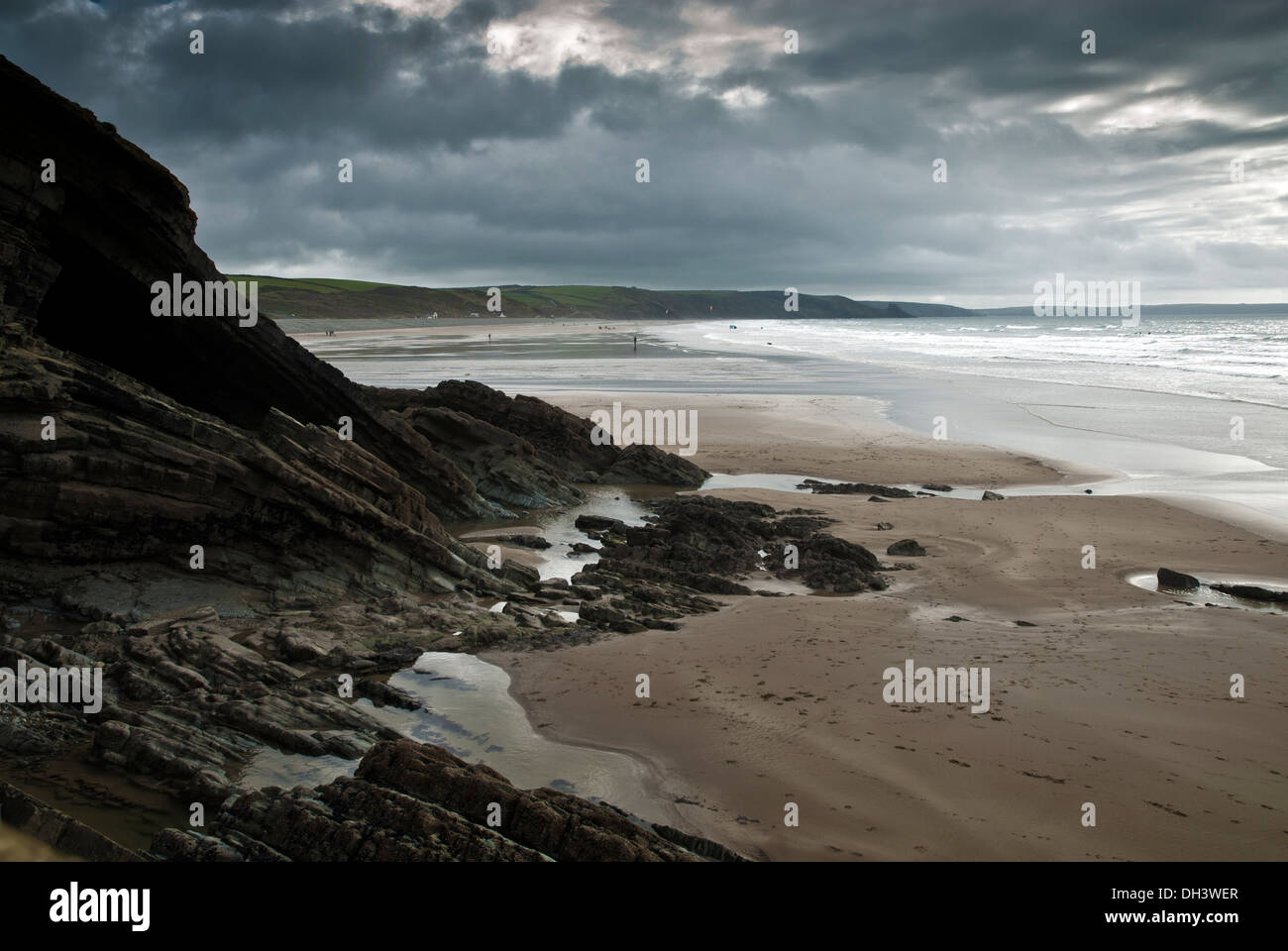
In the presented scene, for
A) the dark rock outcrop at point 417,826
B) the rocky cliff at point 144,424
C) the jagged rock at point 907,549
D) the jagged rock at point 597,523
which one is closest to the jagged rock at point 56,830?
the dark rock outcrop at point 417,826

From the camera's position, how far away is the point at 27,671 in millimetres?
9266

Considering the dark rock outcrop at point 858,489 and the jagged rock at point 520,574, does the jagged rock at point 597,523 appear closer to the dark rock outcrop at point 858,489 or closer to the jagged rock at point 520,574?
the jagged rock at point 520,574

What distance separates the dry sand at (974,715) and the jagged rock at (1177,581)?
0.71 m

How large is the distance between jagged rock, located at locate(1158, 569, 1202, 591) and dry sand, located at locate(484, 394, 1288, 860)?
2.33 ft

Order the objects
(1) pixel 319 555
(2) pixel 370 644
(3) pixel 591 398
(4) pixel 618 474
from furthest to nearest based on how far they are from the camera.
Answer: (3) pixel 591 398, (4) pixel 618 474, (1) pixel 319 555, (2) pixel 370 644

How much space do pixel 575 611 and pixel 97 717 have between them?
7.32m

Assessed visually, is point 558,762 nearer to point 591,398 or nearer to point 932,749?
point 932,749

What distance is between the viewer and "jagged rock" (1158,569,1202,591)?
52.4 ft

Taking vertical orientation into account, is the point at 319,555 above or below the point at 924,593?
above

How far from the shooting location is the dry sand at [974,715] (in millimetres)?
7801

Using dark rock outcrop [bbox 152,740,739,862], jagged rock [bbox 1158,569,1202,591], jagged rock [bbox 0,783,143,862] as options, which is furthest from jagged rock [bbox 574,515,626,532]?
jagged rock [bbox 0,783,143,862]
